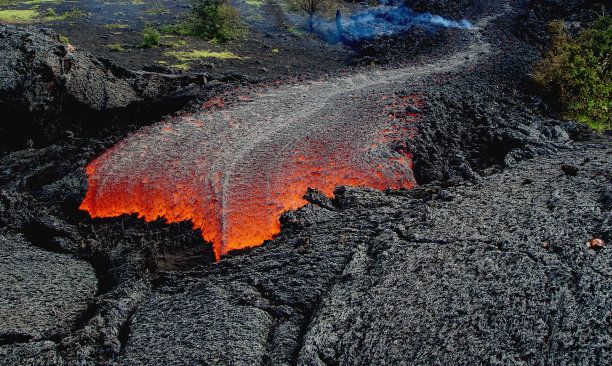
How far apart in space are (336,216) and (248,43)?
13343 mm

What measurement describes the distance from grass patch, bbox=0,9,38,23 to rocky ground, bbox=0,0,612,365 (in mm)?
14195

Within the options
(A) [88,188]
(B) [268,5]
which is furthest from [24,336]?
(B) [268,5]

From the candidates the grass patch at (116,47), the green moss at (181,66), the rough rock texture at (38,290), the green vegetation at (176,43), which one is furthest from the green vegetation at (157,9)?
the rough rock texture at (38,290)

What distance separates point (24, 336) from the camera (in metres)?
3.01

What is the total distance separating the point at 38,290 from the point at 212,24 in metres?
14.7

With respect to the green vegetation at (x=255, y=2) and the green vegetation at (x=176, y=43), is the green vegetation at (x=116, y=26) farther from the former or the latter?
the green vegetation at (x=255, y=2)

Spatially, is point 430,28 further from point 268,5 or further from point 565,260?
point 565,260

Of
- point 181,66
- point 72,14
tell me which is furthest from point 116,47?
point 72,14

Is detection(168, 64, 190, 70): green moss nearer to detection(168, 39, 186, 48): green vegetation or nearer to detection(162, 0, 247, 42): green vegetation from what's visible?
detection(168, 39, 186, 48): green vegetation

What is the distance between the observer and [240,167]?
5535mm

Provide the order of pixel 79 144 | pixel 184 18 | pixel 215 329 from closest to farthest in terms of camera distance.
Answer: pixel 215 329, pixel 79 144, pixel 184 18

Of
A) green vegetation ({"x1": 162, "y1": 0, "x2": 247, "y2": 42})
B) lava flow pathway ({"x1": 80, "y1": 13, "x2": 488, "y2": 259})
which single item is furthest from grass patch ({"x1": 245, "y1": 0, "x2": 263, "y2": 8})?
lava flow pathway ({"x1": 80, "y1": 13, "x2": 488, "y2": 259})

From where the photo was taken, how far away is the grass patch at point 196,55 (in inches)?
499

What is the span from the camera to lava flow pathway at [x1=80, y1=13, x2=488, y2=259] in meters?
4.82
